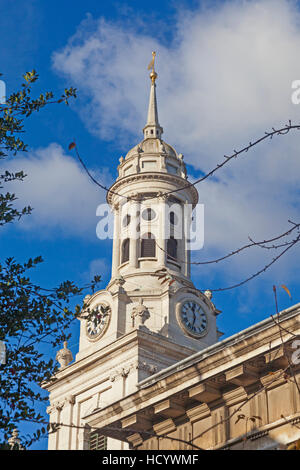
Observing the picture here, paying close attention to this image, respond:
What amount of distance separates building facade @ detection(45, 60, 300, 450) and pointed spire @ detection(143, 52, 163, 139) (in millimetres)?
104

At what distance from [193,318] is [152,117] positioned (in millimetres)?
21350

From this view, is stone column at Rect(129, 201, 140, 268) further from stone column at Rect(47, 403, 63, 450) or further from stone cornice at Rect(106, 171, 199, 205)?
stone column at Rect(47, 403, 63, 450)

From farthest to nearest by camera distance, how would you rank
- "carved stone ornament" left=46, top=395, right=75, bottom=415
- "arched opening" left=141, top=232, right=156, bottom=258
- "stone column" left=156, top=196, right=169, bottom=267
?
"arched opening" left=141, top=232, right=156, bottom=258 < "stone column" left=156, top=196, right=169, bottom=267 < "carved stone ornament" left=46, top=395, right=75, bottom=415

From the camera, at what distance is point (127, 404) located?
27922 mm

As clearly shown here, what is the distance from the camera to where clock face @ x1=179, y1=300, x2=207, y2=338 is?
62.9 m

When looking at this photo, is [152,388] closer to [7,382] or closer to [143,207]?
[7,382]

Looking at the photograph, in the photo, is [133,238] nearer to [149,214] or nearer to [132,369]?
[149,214]

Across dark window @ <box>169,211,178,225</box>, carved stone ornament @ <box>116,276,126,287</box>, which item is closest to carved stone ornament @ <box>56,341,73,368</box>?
carved stone ornament @ <box>116,276,126,287</box>

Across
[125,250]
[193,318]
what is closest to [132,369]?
[193,318]

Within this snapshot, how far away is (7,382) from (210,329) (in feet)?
148

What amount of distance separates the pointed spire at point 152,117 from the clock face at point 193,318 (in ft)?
57.0

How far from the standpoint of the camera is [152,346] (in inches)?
2288

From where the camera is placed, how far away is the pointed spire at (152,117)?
7681cm
